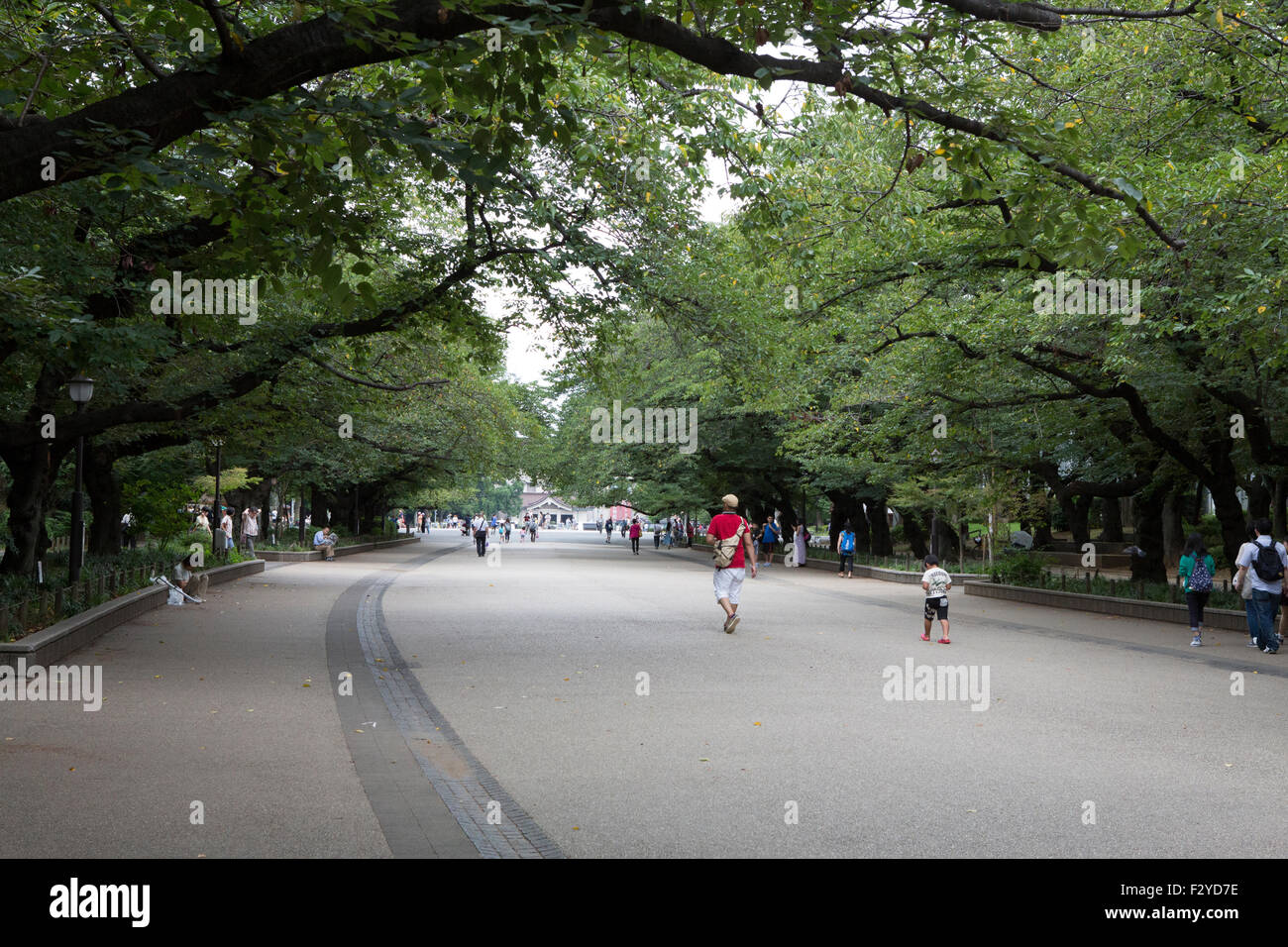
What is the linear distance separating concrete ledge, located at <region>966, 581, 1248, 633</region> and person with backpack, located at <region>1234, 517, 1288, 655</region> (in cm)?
258

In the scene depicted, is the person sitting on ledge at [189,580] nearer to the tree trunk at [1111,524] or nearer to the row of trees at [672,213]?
the row of trees at [672,213]

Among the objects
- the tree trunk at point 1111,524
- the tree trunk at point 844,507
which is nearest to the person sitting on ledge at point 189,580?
the tree trunk at point 844,507

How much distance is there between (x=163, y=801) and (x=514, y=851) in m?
2.13

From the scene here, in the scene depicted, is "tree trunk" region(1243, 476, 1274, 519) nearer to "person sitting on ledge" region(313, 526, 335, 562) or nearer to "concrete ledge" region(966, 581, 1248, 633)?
"concrete ledge" region(966, 581, 1248, 633)

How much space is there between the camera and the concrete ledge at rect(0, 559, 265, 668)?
33.0 feet

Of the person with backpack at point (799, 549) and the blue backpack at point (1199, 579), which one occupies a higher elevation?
the blue backpack at point (1199, 579)

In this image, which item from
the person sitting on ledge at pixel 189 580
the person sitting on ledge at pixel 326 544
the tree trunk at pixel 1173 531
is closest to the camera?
the person sitting on ledge at pixel 189 580

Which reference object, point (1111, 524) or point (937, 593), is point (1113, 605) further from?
point (1111, 524)

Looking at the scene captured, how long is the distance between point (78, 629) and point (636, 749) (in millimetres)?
7935

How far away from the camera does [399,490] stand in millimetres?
59000

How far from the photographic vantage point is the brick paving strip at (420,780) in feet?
16.8

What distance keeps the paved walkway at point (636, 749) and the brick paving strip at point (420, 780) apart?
0.08 ft

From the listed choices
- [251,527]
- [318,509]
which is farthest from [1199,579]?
[318,509]

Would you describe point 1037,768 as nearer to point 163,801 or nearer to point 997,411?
point 163,801
